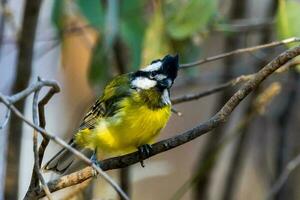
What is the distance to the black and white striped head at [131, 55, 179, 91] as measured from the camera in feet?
4.43

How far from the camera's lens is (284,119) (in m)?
2.29

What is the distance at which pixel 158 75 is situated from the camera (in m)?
1.43

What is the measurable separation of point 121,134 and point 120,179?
445 mm

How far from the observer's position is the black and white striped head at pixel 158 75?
1.35 meters

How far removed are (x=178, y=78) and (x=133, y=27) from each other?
0.64 meters

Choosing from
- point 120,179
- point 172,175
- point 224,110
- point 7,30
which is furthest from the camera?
point 172,175

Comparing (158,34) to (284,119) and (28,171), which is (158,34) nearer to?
(284,119)

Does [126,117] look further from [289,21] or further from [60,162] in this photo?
[289,21]

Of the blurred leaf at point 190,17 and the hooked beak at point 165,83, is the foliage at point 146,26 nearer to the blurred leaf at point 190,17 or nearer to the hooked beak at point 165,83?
the blurred leaf at point 190,17

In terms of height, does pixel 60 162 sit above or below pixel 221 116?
below

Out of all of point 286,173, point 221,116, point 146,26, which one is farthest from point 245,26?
point 221,116

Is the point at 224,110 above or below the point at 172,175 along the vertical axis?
above

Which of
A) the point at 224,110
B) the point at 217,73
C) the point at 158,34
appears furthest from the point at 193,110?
the point at 224,110

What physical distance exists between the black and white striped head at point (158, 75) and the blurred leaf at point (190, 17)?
5.0 inches
